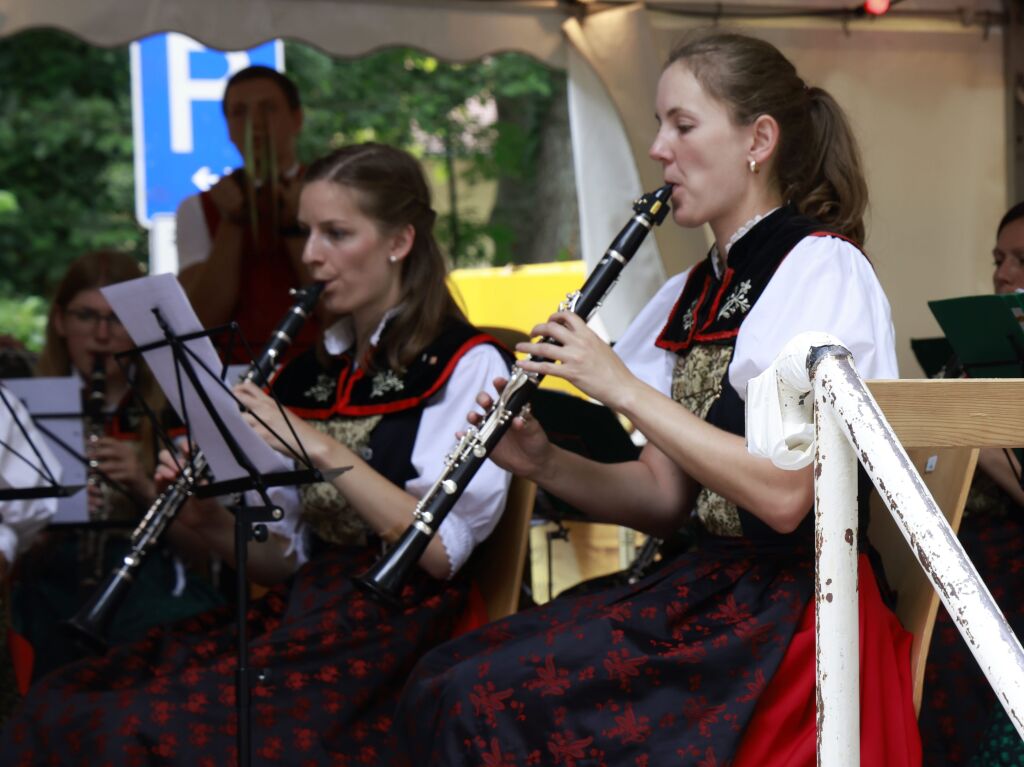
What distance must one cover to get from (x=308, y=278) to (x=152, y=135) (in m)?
2.84

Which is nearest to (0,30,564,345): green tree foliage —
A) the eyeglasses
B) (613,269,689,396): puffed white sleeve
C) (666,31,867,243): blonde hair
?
the eyeglasses

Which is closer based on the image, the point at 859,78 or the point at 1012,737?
the point at 1012,737

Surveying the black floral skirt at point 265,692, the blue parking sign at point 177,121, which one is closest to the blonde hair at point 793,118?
the black floral skirt at point 265,692

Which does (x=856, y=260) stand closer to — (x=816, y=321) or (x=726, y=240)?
(x=816, y=321)

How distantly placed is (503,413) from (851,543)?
3.42ft

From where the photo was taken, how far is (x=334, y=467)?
2459 mm

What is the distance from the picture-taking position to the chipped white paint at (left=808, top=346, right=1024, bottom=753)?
1.01 metres

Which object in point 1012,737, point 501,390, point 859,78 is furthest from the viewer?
point 859,78

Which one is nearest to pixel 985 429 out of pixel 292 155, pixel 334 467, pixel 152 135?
pixel 334 467

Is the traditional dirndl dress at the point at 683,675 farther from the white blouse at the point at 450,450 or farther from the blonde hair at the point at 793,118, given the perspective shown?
the white blouse at the point at 450,450

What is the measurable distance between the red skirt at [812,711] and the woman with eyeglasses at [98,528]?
1.83 meters

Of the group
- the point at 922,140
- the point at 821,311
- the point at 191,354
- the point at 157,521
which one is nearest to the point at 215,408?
the point at 191,354

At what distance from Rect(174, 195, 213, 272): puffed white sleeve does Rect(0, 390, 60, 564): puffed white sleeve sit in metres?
1.14

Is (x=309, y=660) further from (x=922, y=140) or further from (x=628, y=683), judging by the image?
(x=922, y=140)
